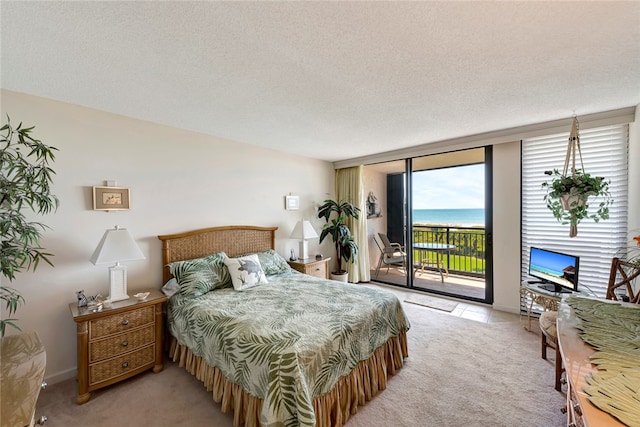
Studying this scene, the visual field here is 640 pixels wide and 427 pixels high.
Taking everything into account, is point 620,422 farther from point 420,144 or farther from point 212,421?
point 420,144

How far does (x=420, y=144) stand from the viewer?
3.91 m

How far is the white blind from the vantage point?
2777 millimetres

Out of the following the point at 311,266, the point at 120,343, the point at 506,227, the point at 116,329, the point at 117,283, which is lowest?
the point at 120,343

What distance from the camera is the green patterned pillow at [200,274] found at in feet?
8.23

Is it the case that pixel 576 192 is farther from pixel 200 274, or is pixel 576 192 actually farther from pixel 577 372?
pixel 200 274

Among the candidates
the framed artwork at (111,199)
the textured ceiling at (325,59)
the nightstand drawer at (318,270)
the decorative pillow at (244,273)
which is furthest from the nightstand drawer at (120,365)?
the textured ceiling at (325,59)

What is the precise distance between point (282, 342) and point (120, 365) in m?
1.61

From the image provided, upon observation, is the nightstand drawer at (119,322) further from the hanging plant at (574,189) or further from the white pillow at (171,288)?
the hanging plant at (574,189)

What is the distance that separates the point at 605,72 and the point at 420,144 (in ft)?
6.93

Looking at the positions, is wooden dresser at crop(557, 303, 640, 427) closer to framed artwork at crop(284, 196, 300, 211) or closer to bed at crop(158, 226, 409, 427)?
bed at crop(158, 226, 409, 427)

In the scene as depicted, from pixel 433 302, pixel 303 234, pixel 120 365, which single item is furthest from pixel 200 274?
pixel 433 302

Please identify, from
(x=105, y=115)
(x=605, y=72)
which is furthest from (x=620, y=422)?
(x=105, y=115)

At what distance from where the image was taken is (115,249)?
221 cm

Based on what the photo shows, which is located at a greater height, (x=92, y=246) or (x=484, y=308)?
(x=92, y=246)
